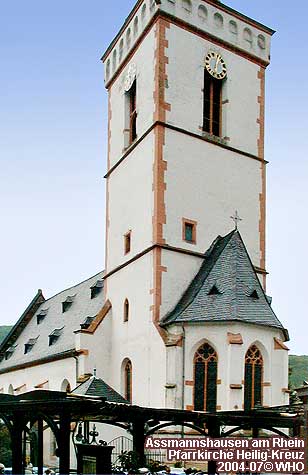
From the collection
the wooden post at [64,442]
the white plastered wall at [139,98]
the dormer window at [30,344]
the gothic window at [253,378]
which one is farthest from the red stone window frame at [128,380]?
the dormer window at [30,344]

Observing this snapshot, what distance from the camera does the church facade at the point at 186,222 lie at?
1048 inches

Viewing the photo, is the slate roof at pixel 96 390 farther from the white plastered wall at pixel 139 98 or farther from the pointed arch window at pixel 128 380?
the white plastered wall at pixel 139 98

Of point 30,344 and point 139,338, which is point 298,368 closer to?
point 30,344

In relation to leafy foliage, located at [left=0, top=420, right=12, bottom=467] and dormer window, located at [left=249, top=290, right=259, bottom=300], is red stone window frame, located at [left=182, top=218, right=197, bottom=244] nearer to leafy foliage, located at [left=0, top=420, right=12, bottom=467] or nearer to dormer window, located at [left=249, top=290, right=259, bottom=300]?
dormer window, located at [left=249, top=290, right=259, bottom=300]

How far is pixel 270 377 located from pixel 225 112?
11.9 meters

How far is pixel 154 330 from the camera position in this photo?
27.7 meters

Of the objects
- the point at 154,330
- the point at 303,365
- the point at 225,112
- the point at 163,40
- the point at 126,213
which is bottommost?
the point at 303,365

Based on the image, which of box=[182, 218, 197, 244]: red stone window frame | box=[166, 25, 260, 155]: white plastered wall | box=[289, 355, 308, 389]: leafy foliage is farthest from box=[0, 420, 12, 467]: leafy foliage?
box=[289, 355, 308, 389]: leafy foliage

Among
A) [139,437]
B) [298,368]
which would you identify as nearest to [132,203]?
[139,437]

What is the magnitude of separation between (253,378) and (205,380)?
179cm

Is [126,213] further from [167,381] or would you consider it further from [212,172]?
[167,381]

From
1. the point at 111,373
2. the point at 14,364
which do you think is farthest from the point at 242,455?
the point at 14,364

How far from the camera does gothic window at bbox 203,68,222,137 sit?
104ft

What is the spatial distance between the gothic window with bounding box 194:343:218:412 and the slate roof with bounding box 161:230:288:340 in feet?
4.33
